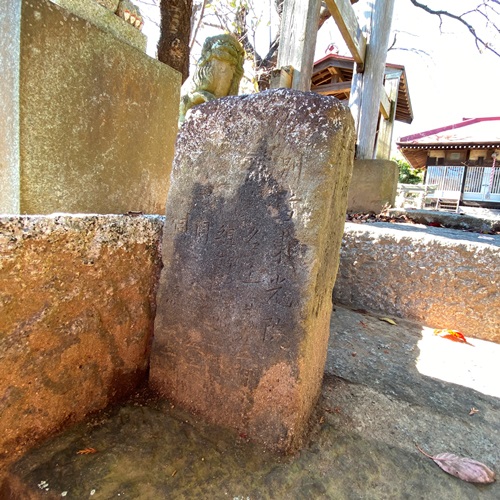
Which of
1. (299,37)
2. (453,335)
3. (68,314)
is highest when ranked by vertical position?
(299,37)

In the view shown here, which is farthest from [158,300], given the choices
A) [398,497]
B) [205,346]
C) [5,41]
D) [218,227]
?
[5,41]

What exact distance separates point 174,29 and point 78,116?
2.33m

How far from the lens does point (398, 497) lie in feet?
2.59

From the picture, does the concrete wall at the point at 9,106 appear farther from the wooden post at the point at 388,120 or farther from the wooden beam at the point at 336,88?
the wooden beam at the point at 336,88

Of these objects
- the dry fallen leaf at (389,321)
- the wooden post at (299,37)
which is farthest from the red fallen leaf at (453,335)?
the wooden post at (299,37)

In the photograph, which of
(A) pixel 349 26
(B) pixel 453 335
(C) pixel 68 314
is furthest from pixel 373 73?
(C) pixel 68 314

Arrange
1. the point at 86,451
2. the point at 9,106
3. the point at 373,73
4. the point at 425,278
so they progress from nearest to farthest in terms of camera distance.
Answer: the point at 86,451
the point at 9,106
the point at 425,278
the point at 373,73

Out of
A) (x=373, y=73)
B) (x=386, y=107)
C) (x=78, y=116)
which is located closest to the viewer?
(x=78, y=116)

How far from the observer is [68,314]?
0.88 metres

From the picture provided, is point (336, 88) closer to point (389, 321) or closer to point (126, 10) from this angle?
point (126, 10)

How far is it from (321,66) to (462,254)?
26.0 feet

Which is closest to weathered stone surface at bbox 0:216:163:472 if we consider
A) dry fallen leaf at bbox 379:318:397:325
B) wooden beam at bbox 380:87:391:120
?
dry fallen leaf at bbox 379:318:397:325

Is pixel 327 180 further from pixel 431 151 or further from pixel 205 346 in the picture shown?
pixel 431 151

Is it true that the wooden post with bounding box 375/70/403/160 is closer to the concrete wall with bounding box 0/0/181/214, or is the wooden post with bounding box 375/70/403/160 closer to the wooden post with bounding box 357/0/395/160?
the wooden post with bounding box 357/0/395/160
